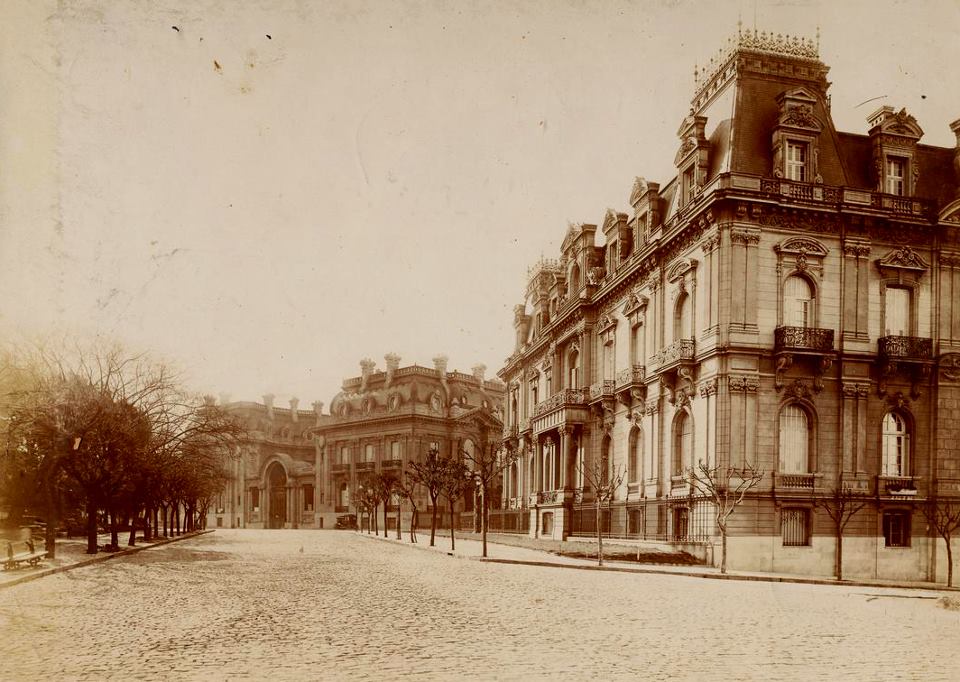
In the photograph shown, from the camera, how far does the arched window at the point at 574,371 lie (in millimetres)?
50569

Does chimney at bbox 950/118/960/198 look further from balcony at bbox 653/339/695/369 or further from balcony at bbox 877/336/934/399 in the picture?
balcony at bbox 653/339/695/369

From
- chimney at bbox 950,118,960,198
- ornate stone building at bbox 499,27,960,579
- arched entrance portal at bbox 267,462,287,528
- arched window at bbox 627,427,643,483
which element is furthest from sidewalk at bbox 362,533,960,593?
arched entrance portal at bbox 267,462,287,528

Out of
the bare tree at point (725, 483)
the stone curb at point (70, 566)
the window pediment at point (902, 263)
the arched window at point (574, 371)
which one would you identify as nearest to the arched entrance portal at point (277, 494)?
the arched window at point (574, 371)

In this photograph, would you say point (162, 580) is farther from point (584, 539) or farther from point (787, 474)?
point (584, 539)

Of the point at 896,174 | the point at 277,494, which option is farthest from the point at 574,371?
the point at 277,494

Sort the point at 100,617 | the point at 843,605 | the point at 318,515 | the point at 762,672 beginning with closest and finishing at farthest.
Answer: the point at 762,672 → the point at 100,617 → the point at 843,605 → the point at 318,515

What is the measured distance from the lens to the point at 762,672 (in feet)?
34.7

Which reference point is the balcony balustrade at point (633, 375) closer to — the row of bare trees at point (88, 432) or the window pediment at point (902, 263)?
the window pediment at point (902, 263)

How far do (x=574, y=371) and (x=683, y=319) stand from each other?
15.3 m

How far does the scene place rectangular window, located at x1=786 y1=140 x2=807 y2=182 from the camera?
33781mm

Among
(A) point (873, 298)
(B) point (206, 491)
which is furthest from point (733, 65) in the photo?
(B) point (206, 491)

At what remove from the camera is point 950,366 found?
33.8m

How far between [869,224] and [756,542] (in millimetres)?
12052

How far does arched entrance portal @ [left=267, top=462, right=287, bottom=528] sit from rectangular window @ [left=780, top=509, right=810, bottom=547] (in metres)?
78.8
